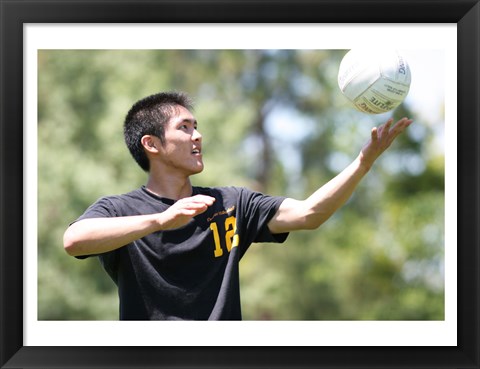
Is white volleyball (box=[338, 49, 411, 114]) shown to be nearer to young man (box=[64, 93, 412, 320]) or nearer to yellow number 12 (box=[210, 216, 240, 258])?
young man (box=[64, 93, 412, 320])

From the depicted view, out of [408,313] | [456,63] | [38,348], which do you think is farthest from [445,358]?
[408,313]

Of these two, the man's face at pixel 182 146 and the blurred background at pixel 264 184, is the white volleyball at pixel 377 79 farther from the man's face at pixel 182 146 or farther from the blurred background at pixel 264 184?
the blurred background at pixel 264 184

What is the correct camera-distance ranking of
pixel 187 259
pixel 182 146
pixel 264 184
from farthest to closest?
1. pixel 264 184
2. pixel 182 146
3. pixel 187 259

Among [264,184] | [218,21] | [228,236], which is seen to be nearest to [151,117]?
[228,236]

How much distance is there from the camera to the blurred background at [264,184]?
70.0 ft

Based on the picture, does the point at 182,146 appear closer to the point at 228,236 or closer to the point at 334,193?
the point at 228,236

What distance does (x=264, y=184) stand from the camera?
92.2ft

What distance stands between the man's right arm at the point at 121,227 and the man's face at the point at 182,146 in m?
0.84

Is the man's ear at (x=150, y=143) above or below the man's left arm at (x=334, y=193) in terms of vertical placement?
above

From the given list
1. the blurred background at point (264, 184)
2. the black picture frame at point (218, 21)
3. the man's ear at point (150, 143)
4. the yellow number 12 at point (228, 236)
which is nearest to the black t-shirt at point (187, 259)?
the yellow number 12 at point (228, 236)

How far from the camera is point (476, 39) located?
5688 millimetres

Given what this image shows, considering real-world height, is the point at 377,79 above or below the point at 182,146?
above

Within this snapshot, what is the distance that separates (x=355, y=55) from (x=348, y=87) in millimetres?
225

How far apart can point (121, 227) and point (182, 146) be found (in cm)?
106
